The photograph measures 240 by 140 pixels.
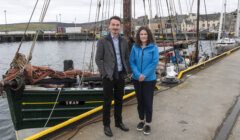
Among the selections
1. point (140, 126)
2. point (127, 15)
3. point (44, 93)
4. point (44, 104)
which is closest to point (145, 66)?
point (140, 126)

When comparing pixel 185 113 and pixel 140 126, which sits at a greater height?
pixel 140 126

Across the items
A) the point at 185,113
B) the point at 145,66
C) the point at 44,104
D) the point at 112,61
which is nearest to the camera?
the point at 112,61

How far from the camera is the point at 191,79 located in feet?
31.1

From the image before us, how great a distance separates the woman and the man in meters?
0.16

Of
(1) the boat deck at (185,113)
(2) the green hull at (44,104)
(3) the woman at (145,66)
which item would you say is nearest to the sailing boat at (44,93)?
(2) the green hull at (44,104)

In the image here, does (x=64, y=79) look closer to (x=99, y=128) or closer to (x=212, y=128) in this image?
(x=99, y=128)

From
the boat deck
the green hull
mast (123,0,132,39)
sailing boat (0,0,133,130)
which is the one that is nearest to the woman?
the boat deck

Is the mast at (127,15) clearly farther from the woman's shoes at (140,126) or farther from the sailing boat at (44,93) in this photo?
the woman's shoes at (140,126)

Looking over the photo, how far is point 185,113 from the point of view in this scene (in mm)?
5824

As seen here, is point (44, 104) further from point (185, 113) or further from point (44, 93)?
point (185, 113)

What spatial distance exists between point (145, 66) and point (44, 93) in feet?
10.3

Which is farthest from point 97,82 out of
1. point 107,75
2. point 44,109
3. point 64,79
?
point 107,75

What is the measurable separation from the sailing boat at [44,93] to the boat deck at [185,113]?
1495 millimetres

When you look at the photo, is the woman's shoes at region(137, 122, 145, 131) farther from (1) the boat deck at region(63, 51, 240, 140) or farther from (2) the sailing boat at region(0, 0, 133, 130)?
(2) the sailing boat at region(0, 0, 133, 130)
